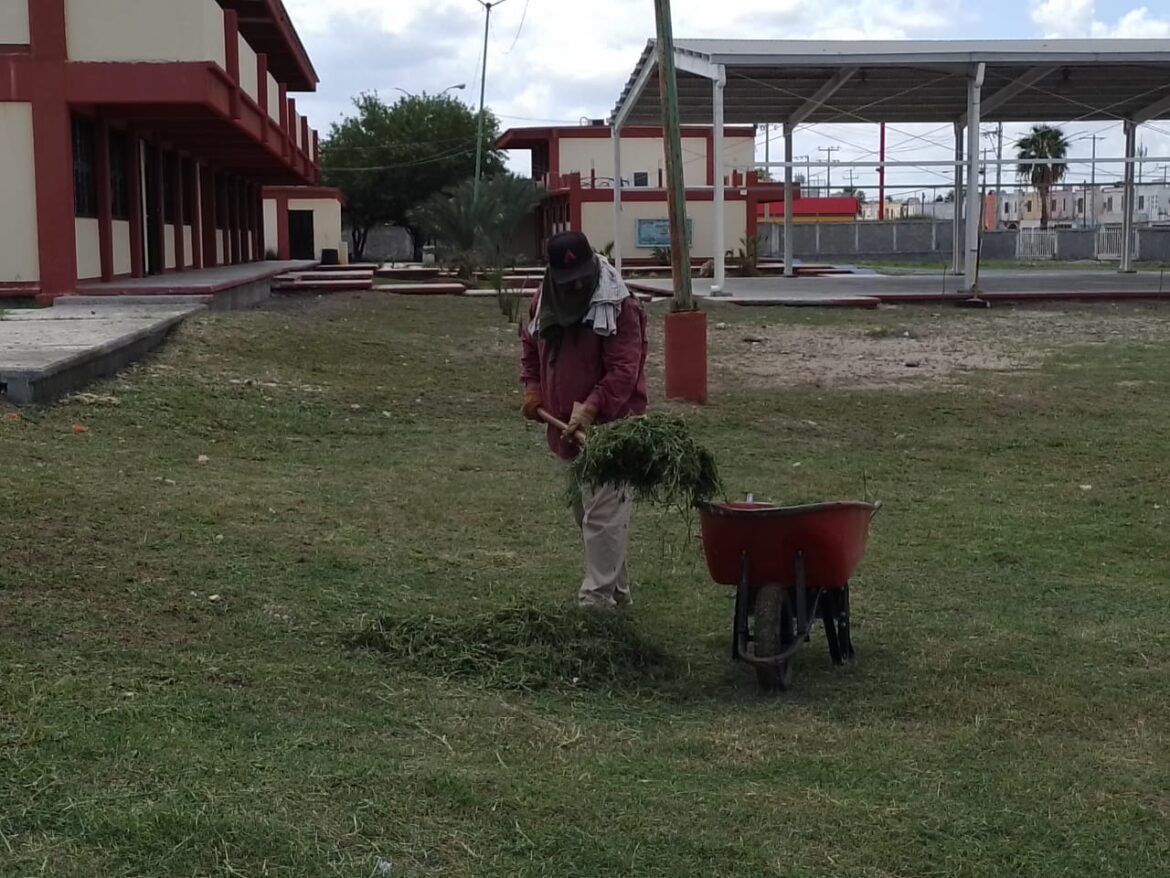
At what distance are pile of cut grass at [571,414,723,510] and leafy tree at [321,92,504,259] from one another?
2554 inches

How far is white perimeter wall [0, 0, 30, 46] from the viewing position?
57.0 ft

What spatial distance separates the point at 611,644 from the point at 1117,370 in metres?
11.8

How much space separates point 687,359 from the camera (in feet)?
42.0

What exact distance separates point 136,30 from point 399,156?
54848 millimetres

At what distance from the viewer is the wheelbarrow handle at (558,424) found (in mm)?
5500

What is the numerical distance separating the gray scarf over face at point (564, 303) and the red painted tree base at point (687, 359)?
281 inches

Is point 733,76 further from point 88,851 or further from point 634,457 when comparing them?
point 88,851

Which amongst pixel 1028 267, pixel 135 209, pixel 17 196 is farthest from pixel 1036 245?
pixel 17 196

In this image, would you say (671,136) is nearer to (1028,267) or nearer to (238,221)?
(238,221)

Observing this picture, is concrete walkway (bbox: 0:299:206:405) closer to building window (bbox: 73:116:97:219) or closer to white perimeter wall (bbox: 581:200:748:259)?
building window (bbox: 73:116:97:219)

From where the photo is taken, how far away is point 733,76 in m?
28.2

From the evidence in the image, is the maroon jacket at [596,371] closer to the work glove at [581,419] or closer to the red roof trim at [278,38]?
the work glove at [581,419]

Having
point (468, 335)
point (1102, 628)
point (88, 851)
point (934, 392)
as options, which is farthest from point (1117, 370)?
point (88, 851)

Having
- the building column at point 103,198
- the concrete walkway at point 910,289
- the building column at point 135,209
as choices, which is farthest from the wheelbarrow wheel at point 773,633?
the concrete walkway at point 910,289
